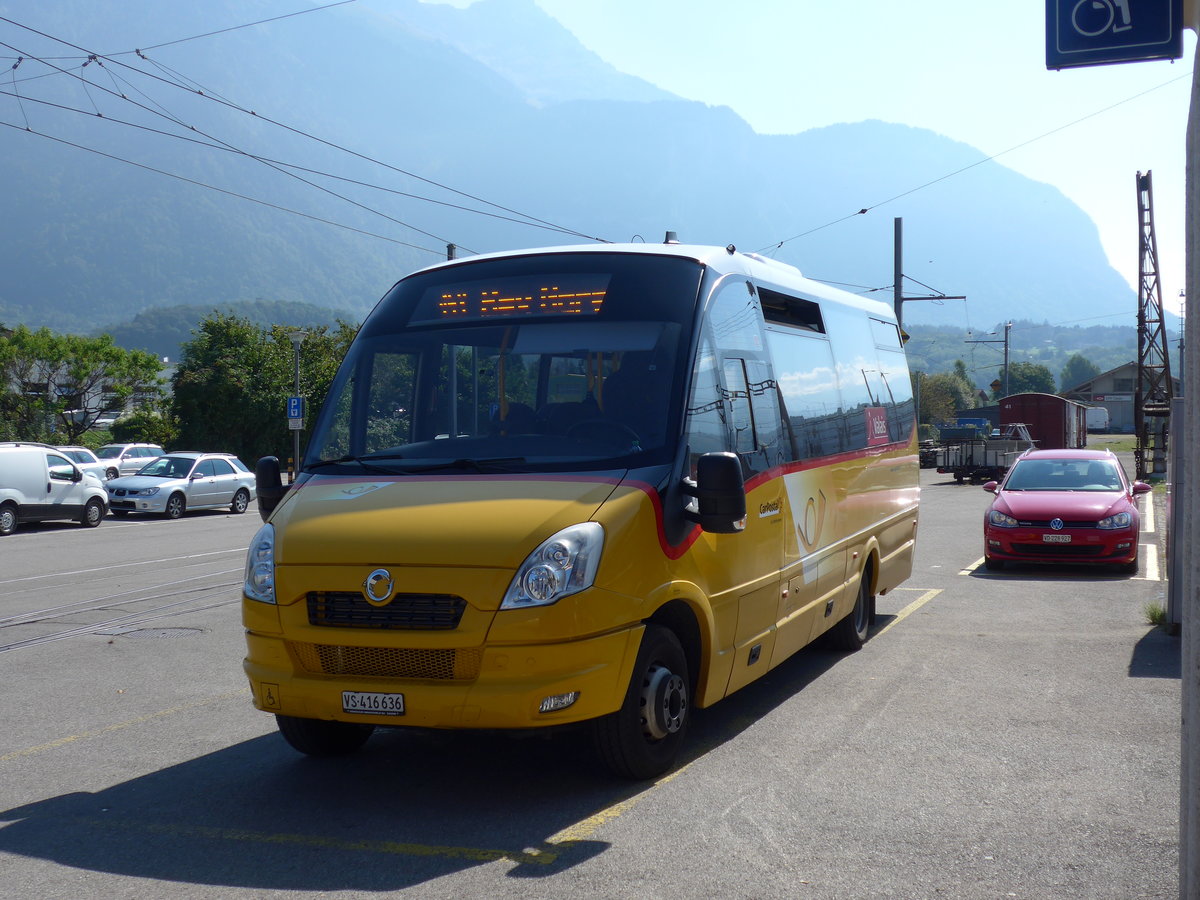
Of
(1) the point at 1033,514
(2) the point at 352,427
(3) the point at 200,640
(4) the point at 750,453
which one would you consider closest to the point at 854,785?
(4) the point at 750,453

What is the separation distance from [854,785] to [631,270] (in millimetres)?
2807

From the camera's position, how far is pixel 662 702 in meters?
5.70

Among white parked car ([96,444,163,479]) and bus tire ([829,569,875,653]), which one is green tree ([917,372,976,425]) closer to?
white parked car ([96,444,163,479])

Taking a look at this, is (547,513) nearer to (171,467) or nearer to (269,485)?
(269,485)

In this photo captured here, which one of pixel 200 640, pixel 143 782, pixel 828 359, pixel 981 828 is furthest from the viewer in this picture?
pixel 200 640

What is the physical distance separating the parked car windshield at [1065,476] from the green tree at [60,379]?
164 feet

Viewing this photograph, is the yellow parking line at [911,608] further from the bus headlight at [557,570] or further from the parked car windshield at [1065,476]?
the bus headlight at [557,570]

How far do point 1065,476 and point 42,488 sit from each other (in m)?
19.0

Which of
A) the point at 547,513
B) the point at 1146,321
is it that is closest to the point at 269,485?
the point at 547,513

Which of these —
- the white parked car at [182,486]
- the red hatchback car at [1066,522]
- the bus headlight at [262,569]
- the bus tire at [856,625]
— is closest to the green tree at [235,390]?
the white parked car at [182,486]

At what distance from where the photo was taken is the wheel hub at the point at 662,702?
561 centimetres

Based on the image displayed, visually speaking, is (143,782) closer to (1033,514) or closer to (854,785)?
(854,785)

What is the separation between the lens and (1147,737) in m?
6.53

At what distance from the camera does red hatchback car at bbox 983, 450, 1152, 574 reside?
14109 mm
